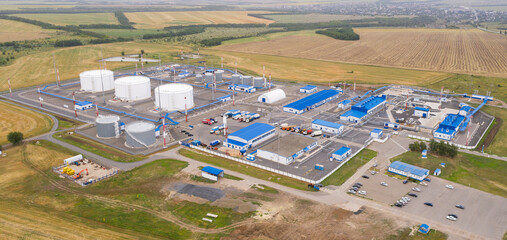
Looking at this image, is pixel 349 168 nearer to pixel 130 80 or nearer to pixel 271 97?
pixel 271 97

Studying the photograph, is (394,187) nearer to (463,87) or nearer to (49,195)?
(49,195)

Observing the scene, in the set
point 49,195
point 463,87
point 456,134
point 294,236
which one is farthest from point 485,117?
point 49,195

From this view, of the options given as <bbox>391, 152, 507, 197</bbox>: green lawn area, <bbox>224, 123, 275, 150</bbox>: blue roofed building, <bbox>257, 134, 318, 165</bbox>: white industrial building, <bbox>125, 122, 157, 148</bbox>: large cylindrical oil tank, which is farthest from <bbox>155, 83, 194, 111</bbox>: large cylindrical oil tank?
<bbox>391, 152, 507, 197</bbox>: green lawn area

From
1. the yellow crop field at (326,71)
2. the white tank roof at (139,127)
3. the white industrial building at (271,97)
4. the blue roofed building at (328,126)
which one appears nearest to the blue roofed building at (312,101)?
the white industrial building at (271,97)

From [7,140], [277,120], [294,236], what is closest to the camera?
[294,236]

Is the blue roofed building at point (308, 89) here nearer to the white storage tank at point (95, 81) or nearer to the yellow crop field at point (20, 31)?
the white storage tank at point (95, 81)

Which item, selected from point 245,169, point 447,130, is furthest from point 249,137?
point 447,130
